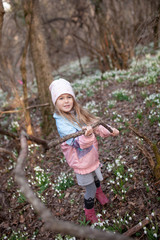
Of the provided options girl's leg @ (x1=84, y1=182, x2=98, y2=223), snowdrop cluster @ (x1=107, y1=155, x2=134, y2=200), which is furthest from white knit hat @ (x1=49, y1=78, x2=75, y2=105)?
snowdrop cluster @ (x1=107, y1=155, x2=134, y2=200)

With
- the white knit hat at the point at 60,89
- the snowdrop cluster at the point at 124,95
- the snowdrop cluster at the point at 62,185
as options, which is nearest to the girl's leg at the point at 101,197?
the snowdrop cluster at the point at 62,185

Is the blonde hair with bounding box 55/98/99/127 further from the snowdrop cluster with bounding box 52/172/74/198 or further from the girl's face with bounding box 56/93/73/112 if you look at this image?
the snowdrop cluster with bounding box 52/172/74/198

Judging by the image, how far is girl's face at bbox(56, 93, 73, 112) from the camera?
2.66 metres

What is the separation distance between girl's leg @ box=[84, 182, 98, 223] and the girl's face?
1.26 meters

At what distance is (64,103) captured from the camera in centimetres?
266

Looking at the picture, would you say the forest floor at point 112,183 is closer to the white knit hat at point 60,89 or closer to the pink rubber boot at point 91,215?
the pink rubber boot at point 91,215

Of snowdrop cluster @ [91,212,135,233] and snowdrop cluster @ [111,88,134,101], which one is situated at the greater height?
snowdrop cluster @ [111,88,134,101]

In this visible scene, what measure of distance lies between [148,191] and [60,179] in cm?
188

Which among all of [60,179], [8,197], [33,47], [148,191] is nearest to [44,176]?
[60,179]

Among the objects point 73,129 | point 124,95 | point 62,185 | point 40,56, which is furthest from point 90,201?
point 40,56

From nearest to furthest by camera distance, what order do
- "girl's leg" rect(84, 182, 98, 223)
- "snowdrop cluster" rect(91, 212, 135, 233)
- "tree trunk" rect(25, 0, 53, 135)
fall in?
1. "snowdrop cluster" rect(91, 212, 135, 233)
2. "girl's leg" rect(84, 182, 98, 223)
3. "tree trunk" rect(25, 0, 53, 135)

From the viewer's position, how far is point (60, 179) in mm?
4074

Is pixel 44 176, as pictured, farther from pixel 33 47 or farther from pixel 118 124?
pixel 33 47

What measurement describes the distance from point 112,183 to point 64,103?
189 centimetres
